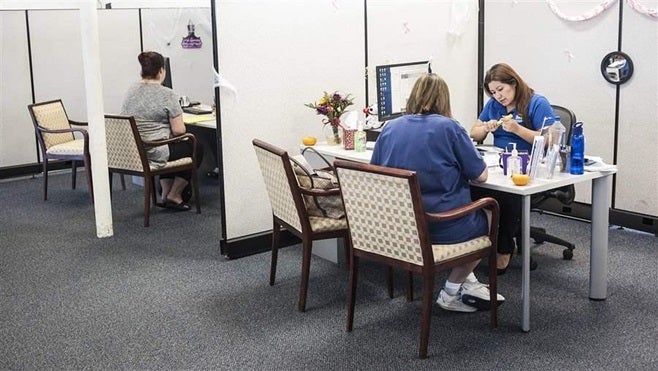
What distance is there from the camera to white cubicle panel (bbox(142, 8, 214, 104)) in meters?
7.00

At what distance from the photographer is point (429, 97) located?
10.5 feet

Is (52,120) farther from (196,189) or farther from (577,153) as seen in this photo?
(577,153)

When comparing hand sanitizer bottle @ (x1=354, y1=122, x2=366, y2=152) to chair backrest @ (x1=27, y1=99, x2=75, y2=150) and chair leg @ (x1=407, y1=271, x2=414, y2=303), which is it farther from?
chair backrest @ (x1=27, y1=99, x2=75, y2=150)

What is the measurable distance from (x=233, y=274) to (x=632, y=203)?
248cm

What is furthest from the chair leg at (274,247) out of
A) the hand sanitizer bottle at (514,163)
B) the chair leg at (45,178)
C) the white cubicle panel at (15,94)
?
the white cubicle panel at (15,94)

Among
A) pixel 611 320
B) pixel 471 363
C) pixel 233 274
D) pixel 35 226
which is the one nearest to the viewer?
pixel 471 363

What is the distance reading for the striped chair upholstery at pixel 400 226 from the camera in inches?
117

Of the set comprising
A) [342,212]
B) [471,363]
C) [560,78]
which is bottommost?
[471,363]

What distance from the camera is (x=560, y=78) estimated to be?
505cm

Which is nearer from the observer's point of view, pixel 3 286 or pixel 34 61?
pixel 3 286

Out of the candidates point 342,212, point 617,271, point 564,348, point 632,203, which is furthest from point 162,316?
point 632,203

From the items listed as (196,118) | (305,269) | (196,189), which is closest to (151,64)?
(196,118)

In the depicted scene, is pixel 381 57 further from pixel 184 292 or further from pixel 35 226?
pixel 35 226

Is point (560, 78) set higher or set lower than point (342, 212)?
higher
